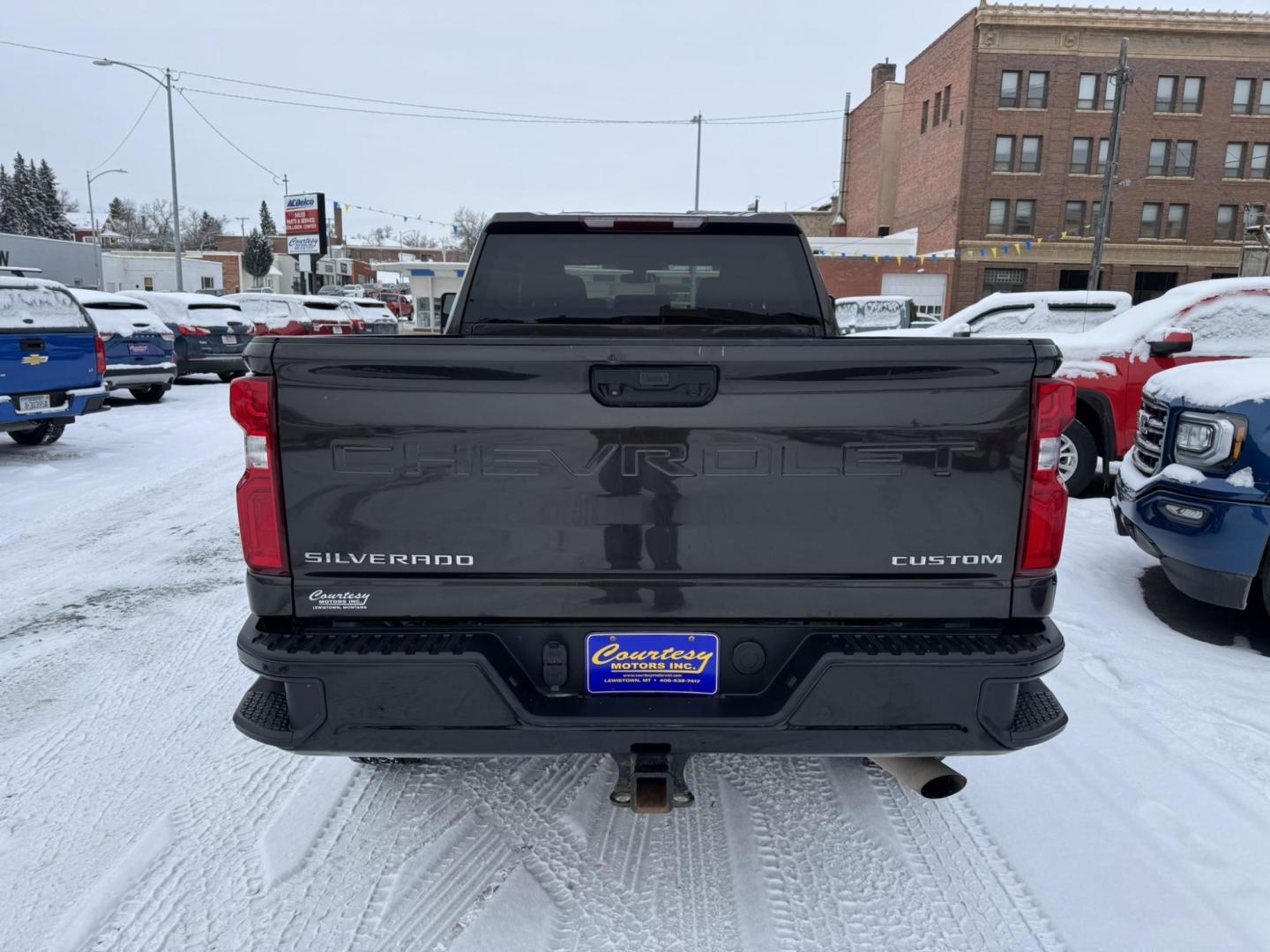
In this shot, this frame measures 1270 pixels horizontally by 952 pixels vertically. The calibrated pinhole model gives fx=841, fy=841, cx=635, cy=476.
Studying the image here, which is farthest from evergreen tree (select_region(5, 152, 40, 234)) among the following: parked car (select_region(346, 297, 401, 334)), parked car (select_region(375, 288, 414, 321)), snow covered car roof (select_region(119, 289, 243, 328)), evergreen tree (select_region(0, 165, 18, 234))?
snow covered car roof (select_region(119, 289, 243, 328))

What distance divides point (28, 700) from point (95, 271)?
46325 mm

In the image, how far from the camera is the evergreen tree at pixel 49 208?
8375 centimetres

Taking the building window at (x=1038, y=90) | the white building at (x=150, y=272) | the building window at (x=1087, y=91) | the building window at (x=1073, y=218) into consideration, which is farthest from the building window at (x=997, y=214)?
the white building at (x=150, y=272)

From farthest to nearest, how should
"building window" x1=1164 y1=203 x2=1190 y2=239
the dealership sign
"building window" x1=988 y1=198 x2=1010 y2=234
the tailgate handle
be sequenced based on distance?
"building window" x1=1164 y1=203 x2=1190 y2=239
"building window" x1=988 y1=198 x2=1010 y2=234
the dealership sign
the tailgate handle

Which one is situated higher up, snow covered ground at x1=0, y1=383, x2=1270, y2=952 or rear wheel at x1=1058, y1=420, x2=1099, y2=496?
rear wheel at x1=1058, y1=420, x2=1099, y2=496

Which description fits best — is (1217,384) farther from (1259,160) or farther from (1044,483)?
(1259,160)

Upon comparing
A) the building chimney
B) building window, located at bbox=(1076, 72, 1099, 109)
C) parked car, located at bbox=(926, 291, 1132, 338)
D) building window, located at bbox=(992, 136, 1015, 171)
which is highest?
the building chimney

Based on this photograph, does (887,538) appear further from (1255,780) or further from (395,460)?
(1255,780)

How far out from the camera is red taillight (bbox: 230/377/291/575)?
2271 mm

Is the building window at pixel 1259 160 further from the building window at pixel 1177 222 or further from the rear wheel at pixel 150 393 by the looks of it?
the rear wheel at pixel 150 393

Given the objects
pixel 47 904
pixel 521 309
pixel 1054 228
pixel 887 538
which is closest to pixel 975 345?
pixel 887 538

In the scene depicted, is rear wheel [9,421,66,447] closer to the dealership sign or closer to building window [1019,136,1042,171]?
the dealership sign

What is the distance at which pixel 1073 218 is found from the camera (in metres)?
44.4

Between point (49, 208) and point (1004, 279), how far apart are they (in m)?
90.4
